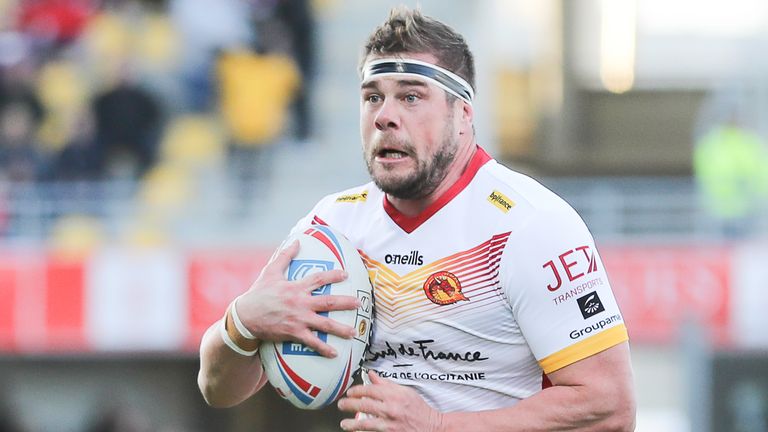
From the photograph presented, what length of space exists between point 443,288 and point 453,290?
0.03 m

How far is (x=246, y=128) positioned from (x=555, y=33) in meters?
5.57

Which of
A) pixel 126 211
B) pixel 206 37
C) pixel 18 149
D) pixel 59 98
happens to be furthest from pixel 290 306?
pixel 59 98

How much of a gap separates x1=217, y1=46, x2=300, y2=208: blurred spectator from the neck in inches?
355

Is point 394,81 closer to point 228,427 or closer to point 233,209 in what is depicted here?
point 233,209

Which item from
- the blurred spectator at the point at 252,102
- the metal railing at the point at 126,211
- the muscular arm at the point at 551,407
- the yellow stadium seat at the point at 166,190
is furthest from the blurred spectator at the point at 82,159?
the muscular arm at the point at 551,407

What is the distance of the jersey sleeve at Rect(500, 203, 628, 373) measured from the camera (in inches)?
139

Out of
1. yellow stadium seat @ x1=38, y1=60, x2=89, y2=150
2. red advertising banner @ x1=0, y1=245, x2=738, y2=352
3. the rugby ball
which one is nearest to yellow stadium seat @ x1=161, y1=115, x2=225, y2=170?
yellow stadium seat @ x1=38, y1=60, x2=89, y2=150

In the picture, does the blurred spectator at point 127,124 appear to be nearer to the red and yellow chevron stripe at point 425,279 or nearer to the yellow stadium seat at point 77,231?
the yellow stadium seat at point 77,231

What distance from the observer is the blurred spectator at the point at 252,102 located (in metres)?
12.9

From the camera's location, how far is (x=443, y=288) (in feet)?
12.1

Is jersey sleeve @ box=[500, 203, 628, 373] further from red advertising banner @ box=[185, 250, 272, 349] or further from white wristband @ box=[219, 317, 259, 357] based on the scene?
red advertising banner @ box=[185, 250, 272, 349]

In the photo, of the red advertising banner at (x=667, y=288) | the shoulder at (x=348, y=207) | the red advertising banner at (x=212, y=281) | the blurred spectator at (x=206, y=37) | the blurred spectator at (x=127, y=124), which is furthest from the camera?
the blurred spectator at (x=206, y=37)

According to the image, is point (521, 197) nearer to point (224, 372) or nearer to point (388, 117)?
point (388, 117)

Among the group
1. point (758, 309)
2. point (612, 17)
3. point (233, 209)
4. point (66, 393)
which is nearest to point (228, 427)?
point (66, 393)
